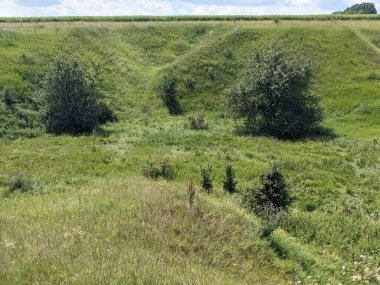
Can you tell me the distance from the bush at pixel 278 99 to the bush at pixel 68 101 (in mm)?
12922

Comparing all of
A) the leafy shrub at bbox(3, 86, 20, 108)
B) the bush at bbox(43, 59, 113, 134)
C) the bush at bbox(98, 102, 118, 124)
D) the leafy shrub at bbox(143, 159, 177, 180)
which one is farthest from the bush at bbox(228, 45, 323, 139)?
the leafy shrub at bbox(3, 86, 20, 108)

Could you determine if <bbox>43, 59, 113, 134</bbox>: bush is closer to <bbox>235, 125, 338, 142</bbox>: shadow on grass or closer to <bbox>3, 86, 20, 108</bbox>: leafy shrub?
<bbox>3, 86, 20, 108</bbox>: leafy shrub

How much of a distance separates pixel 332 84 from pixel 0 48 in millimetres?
36751

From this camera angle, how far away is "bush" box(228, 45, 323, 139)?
118 feet

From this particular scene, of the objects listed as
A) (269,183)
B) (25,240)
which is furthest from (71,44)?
(25,240)

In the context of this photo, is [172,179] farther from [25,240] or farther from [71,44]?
[71,44]

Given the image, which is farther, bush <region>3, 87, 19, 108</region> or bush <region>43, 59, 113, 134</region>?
bush <region>3, 87, 19, 108</region>

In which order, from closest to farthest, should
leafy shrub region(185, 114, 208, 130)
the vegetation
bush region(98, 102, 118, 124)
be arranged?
leafy shrub region(185, 114, 208, 130) < bush region(98, 102, 118, 124) < the vegetation

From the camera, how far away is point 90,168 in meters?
25.6

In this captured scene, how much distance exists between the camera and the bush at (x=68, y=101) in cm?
3600

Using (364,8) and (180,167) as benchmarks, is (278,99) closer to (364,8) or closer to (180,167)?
(180,167)

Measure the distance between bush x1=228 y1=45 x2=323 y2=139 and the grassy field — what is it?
7.45 ft

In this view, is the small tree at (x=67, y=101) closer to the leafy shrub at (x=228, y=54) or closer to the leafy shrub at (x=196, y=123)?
the leafy shrub at (x=196, y=123)

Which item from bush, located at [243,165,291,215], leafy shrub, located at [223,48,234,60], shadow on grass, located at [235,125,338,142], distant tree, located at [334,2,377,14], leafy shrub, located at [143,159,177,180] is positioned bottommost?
shadow on grass, located at [235,125,338,142]
